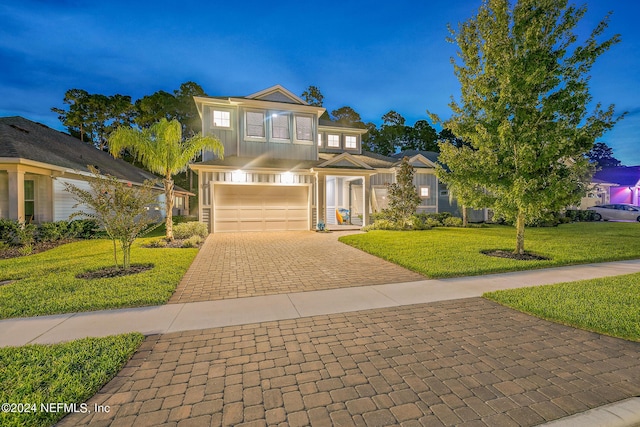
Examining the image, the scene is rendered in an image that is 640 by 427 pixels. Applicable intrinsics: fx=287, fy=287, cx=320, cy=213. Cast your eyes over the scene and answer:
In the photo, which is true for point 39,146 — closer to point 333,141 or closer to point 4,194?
point 4,194

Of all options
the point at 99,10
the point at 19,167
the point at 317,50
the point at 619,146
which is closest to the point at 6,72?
the point at 317,50

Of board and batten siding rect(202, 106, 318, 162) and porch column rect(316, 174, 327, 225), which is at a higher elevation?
board and batten siding rect(202, 106, 318, 162)

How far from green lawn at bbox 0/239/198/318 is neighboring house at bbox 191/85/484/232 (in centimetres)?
649

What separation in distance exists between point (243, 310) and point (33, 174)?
46.9 ft

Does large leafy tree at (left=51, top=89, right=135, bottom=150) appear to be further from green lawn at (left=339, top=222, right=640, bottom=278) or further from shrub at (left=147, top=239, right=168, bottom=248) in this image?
green lawn at (left=339, top=222, right=640, bottom=278)

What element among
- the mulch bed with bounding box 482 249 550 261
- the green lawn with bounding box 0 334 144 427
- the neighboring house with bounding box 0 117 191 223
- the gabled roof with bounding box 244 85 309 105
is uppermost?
the gabled roof with bounding box 244 85 309 105

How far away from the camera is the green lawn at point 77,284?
4.59 metres

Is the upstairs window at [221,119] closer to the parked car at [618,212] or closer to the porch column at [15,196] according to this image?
the porch column at [15,196]

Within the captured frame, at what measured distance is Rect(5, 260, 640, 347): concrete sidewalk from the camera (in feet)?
12.5

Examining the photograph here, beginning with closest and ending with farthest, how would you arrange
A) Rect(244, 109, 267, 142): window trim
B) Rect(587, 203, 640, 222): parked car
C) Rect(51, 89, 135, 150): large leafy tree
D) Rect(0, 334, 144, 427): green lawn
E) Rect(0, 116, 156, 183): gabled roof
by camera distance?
1. Rect(0, 334, 144, 427): green lawn
2. Rect(0, 116, 156, 183): gabled roof
3. Rect(244, 109, 267, 142): window trim
4. Rect(587, 203, 640, 222): parked car
5. Rect(51, 89, 135, 150): large leafy tree

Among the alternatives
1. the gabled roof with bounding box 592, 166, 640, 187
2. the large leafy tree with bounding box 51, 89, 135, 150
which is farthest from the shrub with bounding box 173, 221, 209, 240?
the gabled roof with bounding box 592, 166, 640, 187

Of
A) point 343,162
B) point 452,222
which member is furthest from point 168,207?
point 452,222

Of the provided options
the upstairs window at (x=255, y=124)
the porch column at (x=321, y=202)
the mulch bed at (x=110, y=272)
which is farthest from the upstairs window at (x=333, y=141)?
the mulch bed at (x=110, y=272)

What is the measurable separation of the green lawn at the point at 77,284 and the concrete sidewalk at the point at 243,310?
0.27 m
